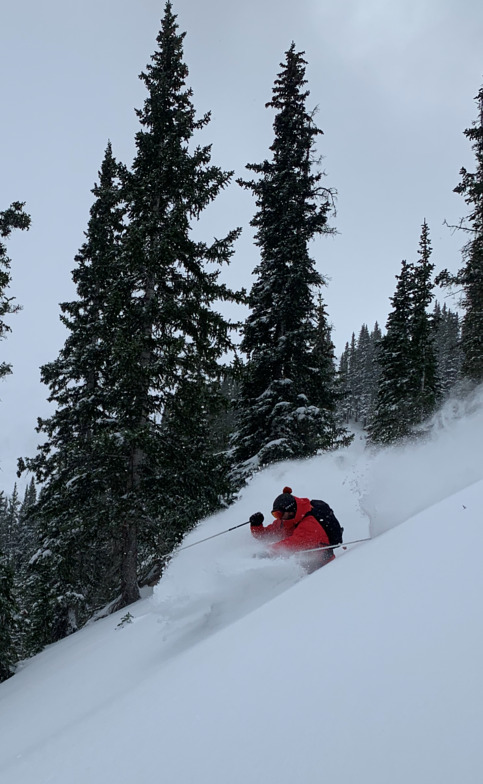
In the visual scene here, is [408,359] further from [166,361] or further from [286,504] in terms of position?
[286,504]

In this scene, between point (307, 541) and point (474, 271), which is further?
point (474, 271)

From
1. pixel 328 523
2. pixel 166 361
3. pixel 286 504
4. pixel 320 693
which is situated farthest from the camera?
pixel 166 361

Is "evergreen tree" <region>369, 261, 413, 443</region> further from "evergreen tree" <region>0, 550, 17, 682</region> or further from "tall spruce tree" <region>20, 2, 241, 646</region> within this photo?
"evergreen tree" <region>0, 550, 17, 682</region>

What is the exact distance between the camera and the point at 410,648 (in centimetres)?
199

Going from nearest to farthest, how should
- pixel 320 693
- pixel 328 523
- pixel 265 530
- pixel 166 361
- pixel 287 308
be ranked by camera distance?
pixel 320 693, pixel 328 523, pixel 265 530, pixel 166 361, pixel 287 308

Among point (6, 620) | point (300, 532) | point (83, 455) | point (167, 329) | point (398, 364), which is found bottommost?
point (300, 532)

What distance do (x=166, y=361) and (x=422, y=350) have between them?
19911mm

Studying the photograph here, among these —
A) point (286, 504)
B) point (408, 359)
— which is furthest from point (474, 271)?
point (286, 504)

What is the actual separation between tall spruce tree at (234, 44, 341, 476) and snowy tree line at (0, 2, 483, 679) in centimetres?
5

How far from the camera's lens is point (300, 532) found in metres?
5.46

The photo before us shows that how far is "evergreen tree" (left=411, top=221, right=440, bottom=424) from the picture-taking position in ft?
81.3

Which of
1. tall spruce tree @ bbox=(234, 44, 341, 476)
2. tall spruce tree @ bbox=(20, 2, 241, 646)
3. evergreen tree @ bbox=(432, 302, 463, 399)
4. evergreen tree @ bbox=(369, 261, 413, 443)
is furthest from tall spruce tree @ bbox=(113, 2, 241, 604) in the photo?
evergreen tree @ bbox=(369, 261, 413, 443)

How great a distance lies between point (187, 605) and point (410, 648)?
12.8 feet

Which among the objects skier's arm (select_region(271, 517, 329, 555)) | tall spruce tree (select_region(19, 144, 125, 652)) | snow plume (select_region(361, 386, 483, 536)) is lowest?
snow plume (select_region(361, 386, 483, 536))
